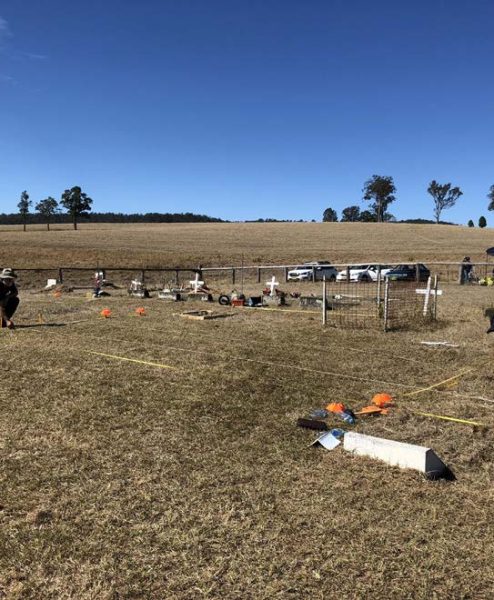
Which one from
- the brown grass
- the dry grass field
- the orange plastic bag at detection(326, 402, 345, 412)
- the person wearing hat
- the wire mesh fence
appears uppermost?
the brown grass

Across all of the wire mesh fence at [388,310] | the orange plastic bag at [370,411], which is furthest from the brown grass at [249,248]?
the orange plastic bag at [370,411]

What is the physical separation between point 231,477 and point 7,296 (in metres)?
8.94

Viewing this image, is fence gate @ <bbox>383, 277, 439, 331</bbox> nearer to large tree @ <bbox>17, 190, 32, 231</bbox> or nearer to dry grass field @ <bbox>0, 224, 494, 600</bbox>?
dry grass field @ <bbox>0, 224, 494, 600</bbox>

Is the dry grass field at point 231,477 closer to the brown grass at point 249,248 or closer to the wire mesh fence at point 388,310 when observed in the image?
the wire mesh fence at point 388,310

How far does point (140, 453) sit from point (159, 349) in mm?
4685

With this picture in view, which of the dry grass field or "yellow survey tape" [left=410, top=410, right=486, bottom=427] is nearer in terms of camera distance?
the dry grass field

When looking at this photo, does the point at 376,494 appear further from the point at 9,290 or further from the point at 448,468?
the point at 9,290

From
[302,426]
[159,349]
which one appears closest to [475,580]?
[302,426]

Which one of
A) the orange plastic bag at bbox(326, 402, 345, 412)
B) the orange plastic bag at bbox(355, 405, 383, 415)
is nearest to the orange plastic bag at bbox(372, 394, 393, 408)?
the orange plastic bag at bbox(355, 405, 383, 415)

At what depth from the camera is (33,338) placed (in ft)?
33.8

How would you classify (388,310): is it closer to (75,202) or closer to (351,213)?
(75,202)

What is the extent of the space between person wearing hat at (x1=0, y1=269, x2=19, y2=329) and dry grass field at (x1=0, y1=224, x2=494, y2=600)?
1966mm

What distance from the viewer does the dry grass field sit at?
3027 mm

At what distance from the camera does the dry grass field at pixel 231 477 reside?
9.93ft
